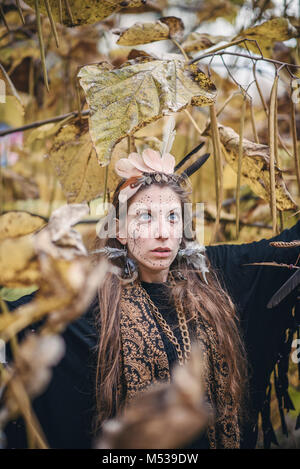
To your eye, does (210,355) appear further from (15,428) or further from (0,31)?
(0,31)

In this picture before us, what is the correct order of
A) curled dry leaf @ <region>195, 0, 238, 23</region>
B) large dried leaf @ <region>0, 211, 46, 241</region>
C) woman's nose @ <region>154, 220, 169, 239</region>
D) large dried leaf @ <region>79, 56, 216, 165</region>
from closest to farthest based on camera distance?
1. large dried leaf @ <region>0, 211, 46, 241</region>
2. large dried leaf @ <region>79, 56, 216, 165</region>
3. woman's nose @ <region>154, 220, 169, 239</region>
4. curled dry leaf @ <region>195, 0, 238, 23</region>

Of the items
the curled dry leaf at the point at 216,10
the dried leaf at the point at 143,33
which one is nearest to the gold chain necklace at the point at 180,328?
the dried leaf at the point at 143,33

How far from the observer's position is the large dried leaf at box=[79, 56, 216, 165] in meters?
0.51

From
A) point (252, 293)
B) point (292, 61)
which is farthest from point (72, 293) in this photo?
point (292, 61)

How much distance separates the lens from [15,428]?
58 cm

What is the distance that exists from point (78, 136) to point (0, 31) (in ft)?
1.29

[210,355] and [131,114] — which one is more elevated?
[131,114]

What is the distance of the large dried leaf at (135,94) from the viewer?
20.2 inches

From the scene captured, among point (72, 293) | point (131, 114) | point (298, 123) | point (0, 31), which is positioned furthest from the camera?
point (298, 123)

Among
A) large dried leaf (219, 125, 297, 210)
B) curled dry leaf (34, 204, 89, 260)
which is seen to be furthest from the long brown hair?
curled dry leaf (34, 204, 89, 260)

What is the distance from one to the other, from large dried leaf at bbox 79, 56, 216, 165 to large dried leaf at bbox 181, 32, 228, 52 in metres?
0.19

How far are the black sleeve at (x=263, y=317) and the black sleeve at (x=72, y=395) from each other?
12.0 inches

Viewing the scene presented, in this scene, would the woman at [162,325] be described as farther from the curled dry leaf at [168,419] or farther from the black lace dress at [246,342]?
the curled dry leaf at [168,419]

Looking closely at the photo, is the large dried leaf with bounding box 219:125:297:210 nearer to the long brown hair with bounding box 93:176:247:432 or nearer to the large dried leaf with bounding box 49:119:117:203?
the long brown hair with bounding box 93:176:247:432
